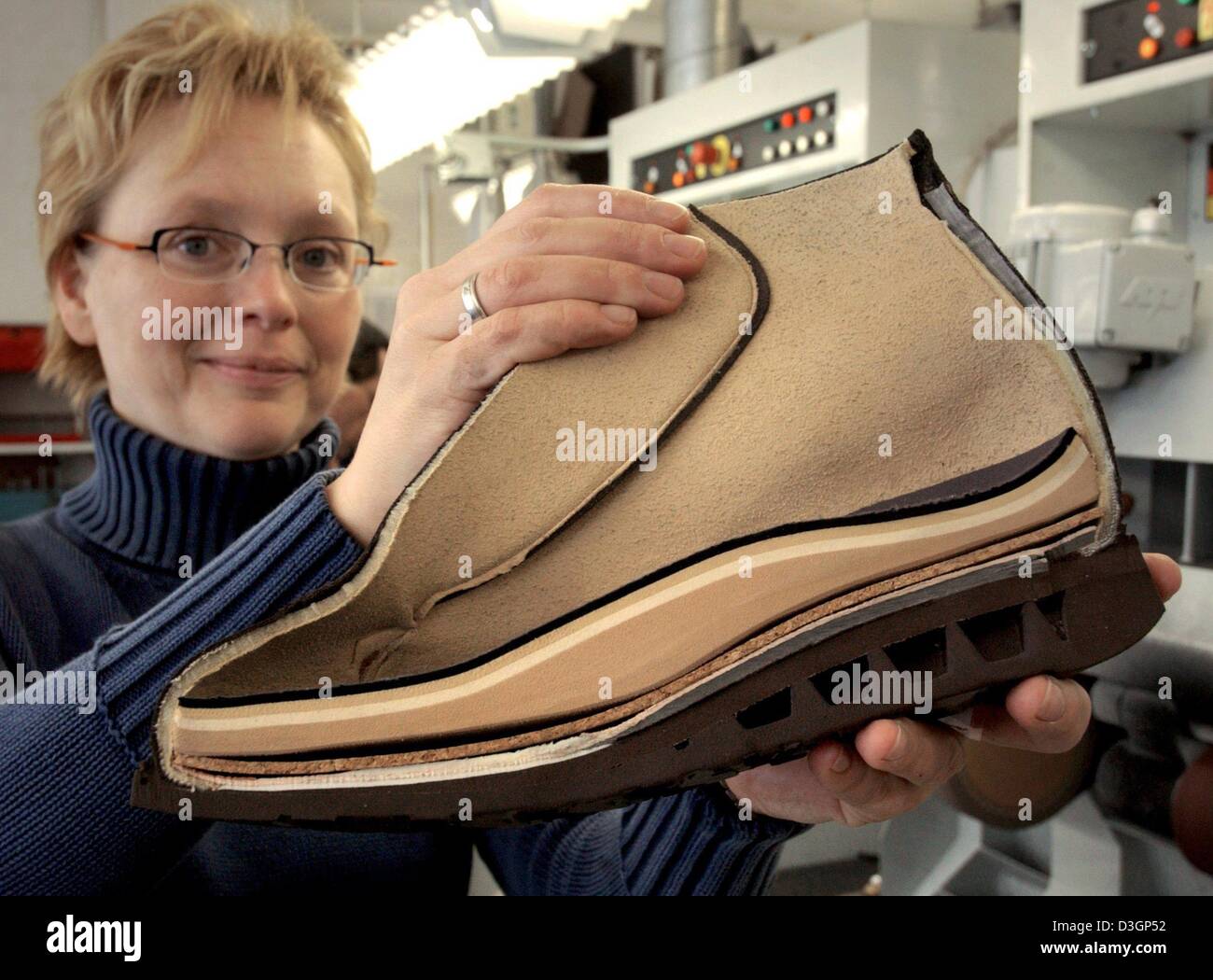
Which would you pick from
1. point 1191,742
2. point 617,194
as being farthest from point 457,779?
point 1191,742

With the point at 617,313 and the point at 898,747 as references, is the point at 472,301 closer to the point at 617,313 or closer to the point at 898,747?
the point at 617,313

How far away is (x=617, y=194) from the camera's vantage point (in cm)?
43

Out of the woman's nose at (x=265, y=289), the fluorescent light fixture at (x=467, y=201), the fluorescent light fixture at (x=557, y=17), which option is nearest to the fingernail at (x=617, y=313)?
the woman's nose at (x=265, y=289)

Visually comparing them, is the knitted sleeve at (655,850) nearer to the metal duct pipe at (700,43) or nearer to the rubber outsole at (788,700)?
the rubber outsole at (788,700)

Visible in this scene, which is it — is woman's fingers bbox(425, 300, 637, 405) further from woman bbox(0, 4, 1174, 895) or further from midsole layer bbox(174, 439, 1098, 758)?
midsole layer bbox(174, 439, 1098, 758)

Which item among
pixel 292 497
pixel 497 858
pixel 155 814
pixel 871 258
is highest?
pixel 871 258

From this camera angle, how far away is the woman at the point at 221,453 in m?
0.42

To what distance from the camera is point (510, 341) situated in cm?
41

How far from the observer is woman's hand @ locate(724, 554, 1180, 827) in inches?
15.5

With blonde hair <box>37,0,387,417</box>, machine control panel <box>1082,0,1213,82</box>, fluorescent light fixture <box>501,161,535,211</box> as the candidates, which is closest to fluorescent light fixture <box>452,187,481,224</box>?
fluorescent light fixture <box>501,161,535,211</box>

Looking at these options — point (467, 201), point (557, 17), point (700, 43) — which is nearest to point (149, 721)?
point (557, 17)

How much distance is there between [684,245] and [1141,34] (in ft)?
3.03

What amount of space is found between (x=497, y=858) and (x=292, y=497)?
59cm
